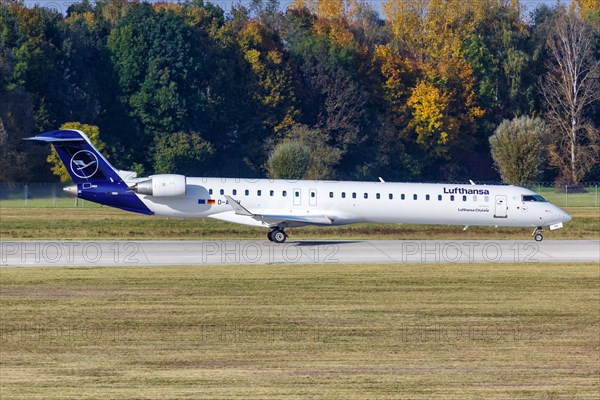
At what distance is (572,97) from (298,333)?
235 feet

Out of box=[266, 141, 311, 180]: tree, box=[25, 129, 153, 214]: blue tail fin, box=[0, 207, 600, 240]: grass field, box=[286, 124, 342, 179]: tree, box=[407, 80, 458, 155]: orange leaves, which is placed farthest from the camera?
box=[407, 80, 458, 155]: orange leaves

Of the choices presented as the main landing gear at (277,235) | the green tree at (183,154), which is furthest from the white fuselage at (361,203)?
the green tree at (183,154)

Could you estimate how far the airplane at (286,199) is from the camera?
37.8 m

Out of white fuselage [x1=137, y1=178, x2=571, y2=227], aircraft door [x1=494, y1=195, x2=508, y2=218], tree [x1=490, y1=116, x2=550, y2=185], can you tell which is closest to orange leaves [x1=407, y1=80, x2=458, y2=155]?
tree [x1=490, y1=116, x2=550, y2=185]

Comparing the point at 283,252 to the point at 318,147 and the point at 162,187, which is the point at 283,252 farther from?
the point at 318,147

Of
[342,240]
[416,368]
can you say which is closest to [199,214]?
[342,240]

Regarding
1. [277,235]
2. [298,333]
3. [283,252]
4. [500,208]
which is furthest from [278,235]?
[298,333]

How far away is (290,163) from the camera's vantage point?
64.3 m

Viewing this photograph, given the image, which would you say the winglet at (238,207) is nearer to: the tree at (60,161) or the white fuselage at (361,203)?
the white fuselage at (361,203)

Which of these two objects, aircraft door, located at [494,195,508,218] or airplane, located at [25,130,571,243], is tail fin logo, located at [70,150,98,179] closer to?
airplane, located at [25,130,571,243]

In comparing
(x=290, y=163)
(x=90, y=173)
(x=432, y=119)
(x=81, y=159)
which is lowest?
(x=90, y=173)

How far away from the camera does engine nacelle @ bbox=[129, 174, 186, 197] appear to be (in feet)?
123

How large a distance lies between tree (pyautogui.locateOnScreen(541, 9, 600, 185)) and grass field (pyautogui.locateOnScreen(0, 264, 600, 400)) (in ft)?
182

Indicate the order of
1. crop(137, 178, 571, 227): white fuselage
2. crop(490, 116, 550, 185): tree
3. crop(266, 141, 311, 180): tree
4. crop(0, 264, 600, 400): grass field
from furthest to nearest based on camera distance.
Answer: crop(490, 116, 550, 185): tree < crop(266, 141, 311, 180): tree < crop(137, 178, 571, 227): white fuselage < crop(0, 264, 600, 400): grass field
